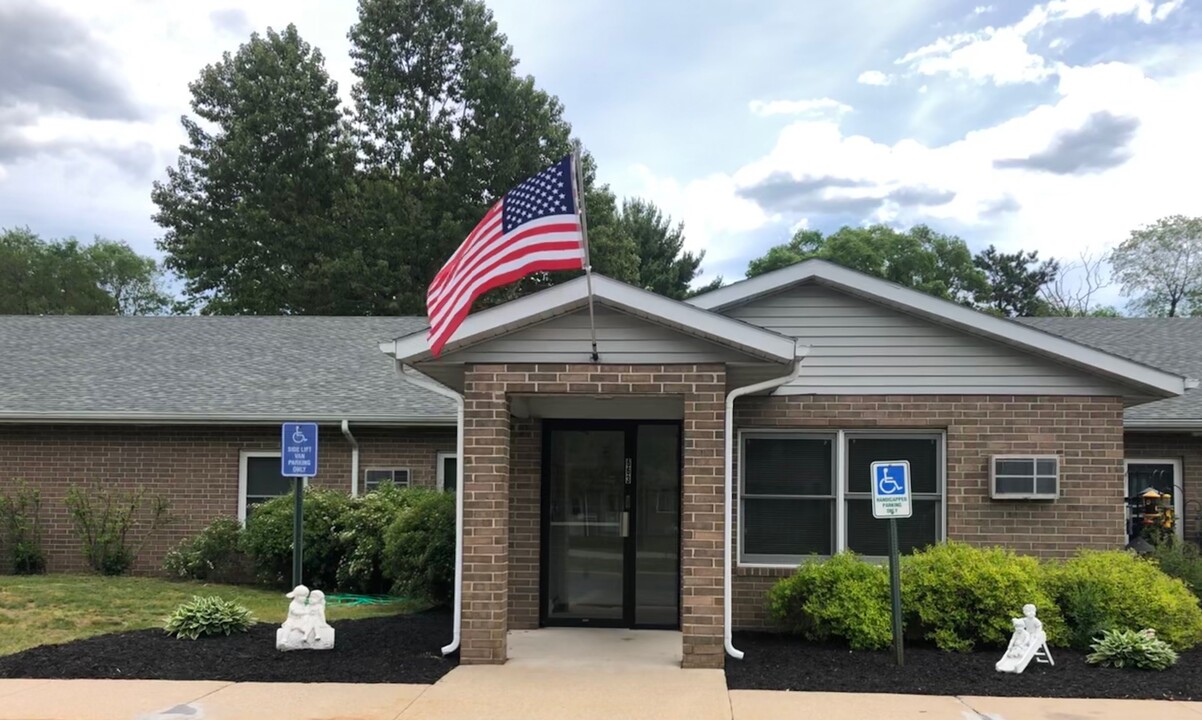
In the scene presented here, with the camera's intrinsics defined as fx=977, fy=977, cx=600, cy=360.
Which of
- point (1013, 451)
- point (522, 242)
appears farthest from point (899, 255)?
point (522, 242)

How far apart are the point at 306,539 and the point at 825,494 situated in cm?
681

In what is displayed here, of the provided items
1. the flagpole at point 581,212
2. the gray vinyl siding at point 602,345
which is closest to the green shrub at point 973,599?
the gray vinyl siding at point 602,345

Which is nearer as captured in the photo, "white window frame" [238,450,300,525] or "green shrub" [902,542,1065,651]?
"green shrub" [902,542,1065,651]

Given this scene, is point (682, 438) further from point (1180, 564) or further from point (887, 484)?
point (1180, 564)

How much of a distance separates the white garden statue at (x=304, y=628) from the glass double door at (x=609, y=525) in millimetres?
2264

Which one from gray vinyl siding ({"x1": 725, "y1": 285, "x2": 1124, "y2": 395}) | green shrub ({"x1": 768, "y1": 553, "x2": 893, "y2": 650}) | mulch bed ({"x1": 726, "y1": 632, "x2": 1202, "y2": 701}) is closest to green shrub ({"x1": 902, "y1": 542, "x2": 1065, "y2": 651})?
mulch bed ({"x1": 726, "y1": 632, "x2": 1202, "y2": 701})

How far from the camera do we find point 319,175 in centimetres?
3128

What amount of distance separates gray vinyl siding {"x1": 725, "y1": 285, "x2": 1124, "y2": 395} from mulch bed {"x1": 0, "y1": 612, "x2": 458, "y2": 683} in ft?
15.4

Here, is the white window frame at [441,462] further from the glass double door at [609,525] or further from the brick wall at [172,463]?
the glass double door at [609,525]

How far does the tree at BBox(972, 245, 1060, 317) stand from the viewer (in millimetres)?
53903

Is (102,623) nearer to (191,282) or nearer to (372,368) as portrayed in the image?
(372,368)

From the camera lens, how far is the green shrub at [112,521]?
14.0m

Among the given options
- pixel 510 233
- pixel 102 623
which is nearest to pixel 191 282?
pixel 102 623

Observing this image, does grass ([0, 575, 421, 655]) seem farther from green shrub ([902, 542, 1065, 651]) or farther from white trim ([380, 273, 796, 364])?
green shrub ([902, 542, 1065, 651])
